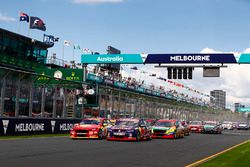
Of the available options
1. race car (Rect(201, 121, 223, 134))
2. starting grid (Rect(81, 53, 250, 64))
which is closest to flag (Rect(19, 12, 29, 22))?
starting grid (Rect(81, 53, 250, 64))

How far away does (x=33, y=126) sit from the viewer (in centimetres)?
2369

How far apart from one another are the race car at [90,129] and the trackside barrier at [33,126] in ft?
8.62

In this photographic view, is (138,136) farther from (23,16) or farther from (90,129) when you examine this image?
(23,16)

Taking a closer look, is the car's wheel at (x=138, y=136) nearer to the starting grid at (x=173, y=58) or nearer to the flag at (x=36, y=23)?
the starting grid at (x=173, y=58)

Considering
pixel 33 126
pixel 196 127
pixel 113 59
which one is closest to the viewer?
pixel 33 126

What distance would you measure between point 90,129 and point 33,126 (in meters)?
3.47

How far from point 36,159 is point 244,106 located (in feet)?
565

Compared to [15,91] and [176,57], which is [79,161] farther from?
[176,57]

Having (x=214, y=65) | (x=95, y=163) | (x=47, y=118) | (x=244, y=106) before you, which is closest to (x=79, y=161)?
(x=95, y=163)

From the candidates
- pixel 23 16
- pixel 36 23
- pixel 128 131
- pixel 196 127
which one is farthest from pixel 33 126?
pixel 36 23

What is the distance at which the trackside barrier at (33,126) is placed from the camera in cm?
2141

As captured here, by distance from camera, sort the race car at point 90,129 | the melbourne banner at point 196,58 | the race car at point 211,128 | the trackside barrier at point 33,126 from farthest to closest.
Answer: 1. the race car at point 211,128
2. the melbourne banner at point 196,58
3. the race car at point 90,129
4. the trackside barrier at point 33,126

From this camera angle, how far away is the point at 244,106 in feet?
575

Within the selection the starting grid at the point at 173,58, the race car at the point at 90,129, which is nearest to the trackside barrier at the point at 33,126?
the race car at the point at 90,129
